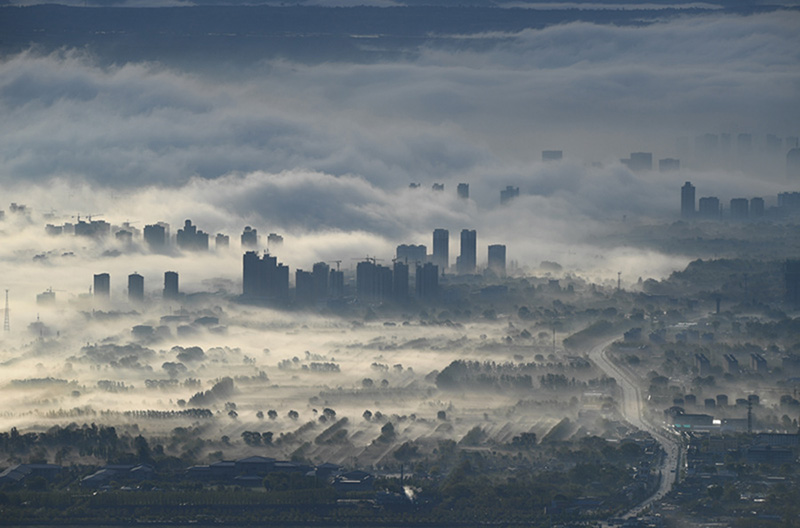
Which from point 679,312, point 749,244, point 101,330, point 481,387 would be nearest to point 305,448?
point 481,387

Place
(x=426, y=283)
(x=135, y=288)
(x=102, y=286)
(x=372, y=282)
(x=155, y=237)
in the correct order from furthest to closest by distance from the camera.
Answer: (x=155, y=237) < (x=372, y=282) < (x=426, y=283) < (x=135, y=288) < (x=102, y=286)

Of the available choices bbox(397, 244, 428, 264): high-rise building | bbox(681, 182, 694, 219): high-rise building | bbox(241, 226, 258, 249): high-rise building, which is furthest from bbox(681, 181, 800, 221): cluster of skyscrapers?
bbox(241, 226, 258, 249): high-rise building

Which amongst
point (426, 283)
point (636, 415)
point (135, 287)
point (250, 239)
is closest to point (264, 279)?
→ point (135, 287)

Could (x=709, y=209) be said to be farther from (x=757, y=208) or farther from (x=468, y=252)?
(x=468, y=252)

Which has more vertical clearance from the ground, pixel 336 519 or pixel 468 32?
pixel 468 32

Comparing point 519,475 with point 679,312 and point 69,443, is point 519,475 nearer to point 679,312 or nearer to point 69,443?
point 69,443

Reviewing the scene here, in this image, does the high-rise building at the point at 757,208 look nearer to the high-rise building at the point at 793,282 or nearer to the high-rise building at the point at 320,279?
the high-rise building at the point at 793,282

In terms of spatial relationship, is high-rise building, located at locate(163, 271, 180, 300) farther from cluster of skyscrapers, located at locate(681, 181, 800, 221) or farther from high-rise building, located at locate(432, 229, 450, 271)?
cluster of skyscrapers, located at locate(681, 181, 800, 221)
